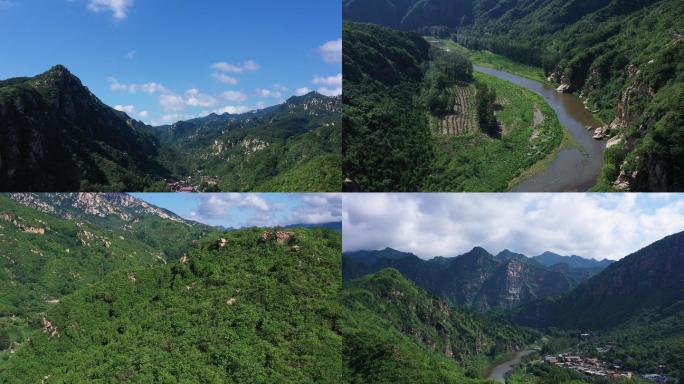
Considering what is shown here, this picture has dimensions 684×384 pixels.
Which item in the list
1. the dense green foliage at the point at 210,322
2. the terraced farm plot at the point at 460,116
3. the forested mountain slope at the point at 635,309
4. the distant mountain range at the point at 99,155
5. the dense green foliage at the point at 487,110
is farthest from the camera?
the distant mountain range at the point at 99,155

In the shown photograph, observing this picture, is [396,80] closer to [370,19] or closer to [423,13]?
[370,19]

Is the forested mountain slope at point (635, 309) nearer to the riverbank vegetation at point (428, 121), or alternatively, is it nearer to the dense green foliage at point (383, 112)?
the riverbank vegetation at point (428, 121)

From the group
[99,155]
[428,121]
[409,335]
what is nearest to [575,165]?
[428,121]

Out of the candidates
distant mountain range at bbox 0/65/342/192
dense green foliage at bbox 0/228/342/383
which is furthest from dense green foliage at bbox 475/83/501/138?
dense green foliage at bbox 0/228/342/383

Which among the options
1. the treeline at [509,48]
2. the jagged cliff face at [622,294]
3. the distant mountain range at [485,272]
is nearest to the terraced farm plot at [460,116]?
the distant mountain range at [485,272]

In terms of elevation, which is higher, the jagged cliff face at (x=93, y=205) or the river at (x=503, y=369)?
the jagged cliff face at (x=93, y=205)

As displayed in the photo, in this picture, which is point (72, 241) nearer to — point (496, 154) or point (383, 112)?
point (383, 112)
